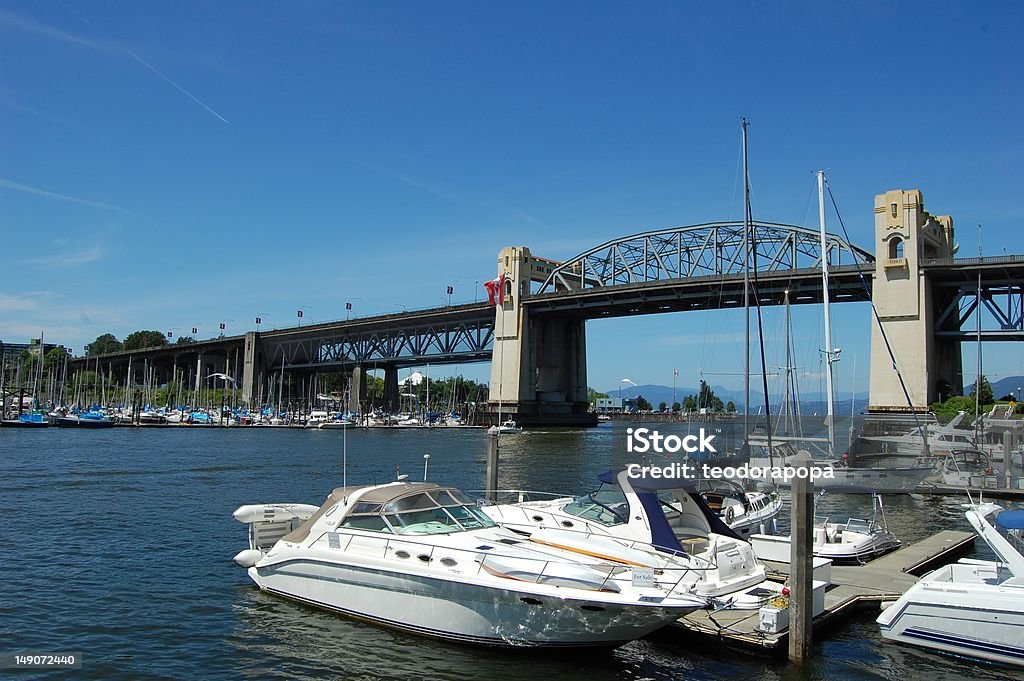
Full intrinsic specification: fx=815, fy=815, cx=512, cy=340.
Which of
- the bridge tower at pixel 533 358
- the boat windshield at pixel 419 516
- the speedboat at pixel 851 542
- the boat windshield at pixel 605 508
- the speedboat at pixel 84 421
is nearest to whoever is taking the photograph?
the boat windshield at pixel 419 516

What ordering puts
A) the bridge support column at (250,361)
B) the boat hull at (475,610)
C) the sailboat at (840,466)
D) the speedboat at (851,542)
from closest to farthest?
the boat hull at (475,610) < the speedboat at (851,542) < the sailboat at (840,466) < the bridge support column at (250,361)

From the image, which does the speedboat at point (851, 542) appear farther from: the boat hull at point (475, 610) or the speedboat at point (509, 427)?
the speedboat at point (509, 427)

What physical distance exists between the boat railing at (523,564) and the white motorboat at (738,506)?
29.1 feet

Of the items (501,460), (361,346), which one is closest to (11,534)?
(501,460)

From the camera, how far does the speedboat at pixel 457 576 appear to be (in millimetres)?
13641

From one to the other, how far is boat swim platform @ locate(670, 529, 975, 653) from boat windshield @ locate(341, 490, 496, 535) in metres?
4.75

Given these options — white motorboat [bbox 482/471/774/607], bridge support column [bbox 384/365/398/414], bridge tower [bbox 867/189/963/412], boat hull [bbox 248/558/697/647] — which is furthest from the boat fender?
bridge support column [bbox 384/365/398/414]

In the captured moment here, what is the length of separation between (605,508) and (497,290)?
9994cm

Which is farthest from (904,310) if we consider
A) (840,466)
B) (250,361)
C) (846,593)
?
(250,361)

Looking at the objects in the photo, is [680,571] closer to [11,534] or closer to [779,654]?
[779,654]

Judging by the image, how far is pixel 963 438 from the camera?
141ft

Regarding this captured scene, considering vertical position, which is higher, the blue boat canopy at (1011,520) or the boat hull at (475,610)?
the blue boat canopy at (1011,520)

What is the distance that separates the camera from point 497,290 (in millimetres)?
117000

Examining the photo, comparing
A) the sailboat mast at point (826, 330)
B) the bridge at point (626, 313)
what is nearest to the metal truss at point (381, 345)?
the bridge at point (626, 313)
